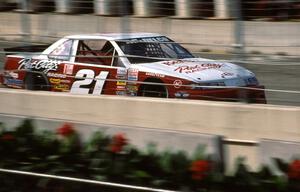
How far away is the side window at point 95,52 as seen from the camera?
9484mm

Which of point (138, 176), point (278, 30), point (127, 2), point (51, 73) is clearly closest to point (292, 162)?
point (138, 176)

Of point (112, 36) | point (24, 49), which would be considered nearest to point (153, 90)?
point (112, 36)

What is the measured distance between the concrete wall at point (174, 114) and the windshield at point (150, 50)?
100 cm

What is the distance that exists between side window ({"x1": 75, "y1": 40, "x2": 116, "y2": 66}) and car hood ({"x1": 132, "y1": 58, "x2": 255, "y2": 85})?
23.1 inches

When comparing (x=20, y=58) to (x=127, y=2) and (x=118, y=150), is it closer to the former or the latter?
(x=127, y=2)

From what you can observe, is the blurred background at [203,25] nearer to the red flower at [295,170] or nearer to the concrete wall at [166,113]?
the concrete wall at [166,113]

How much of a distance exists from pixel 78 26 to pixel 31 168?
9.67 feet

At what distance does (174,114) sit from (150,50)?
1678mm

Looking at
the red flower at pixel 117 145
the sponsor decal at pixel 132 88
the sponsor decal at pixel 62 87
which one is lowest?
the red flower at pixel 117 145

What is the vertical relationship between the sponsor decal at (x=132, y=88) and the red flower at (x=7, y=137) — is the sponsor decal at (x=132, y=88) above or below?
above

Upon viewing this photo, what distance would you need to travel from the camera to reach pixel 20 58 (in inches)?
385

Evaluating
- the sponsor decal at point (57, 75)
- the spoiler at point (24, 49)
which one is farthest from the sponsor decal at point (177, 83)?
the spoiler at point (24, 49)

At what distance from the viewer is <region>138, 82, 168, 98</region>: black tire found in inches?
332

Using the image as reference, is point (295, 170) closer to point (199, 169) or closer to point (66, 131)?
point (199, 169)
